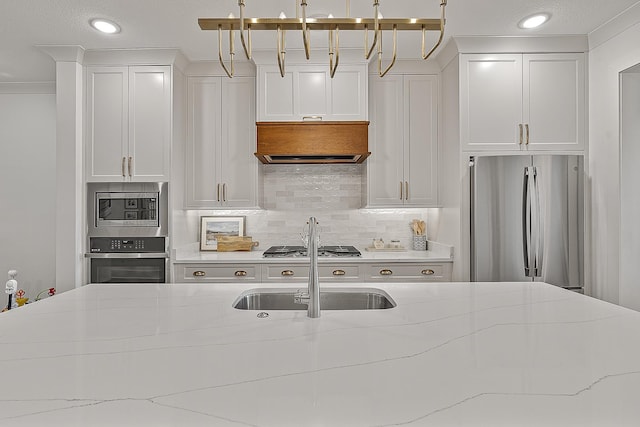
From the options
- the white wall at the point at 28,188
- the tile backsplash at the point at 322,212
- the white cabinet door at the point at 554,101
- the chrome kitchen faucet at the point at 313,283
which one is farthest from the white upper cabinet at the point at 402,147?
the white wall at the point at 28,188

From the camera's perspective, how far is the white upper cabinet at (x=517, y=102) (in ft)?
9.71

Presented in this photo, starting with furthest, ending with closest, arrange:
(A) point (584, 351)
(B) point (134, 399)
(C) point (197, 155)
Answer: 1. (C) point (197, 155)
2. (A) point (584, 351)
3. (B) point (134, 399)

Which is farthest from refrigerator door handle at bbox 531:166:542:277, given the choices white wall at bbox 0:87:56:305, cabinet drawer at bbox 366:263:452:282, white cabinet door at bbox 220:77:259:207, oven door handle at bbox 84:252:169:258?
white wall at bbox 0:87:56:305

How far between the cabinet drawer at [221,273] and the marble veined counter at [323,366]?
1.66 metres

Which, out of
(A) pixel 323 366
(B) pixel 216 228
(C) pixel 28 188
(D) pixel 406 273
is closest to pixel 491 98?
(D) pixel 406 273

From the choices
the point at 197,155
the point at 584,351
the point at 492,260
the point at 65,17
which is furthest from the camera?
the point at 197,155

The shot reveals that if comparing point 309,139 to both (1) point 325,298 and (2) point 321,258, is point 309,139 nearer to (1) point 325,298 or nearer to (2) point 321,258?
(2) point 321,258

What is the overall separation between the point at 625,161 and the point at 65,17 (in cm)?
377

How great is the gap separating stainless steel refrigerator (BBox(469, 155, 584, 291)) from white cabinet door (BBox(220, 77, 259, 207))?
177 cm

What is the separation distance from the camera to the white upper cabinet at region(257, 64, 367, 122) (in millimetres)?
3238

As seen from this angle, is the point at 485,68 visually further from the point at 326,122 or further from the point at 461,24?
the point at 326,122

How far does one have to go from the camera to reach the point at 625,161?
2629mm

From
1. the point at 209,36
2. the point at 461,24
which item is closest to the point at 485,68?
the point at 461,24

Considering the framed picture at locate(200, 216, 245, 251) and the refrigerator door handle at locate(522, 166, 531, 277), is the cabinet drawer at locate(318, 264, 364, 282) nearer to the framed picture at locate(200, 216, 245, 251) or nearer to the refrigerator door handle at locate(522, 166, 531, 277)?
the framed picture at locate(200, 216, 245, 251)
